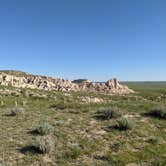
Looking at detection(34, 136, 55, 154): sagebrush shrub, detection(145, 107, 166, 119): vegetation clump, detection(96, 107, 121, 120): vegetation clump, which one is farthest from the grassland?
detection(145, 107, 166, 119): vegetation clump

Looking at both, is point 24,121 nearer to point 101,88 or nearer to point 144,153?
point 144,153

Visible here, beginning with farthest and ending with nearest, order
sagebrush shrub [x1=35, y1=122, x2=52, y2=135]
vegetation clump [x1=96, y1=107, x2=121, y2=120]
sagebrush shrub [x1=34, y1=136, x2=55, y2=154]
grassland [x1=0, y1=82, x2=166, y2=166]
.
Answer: vegetation clump [x1=96, y1=107, x2=121, y2=120]
sagebrush shrub [x1=35, y1=122, x2=52, y2=135]
sagebrush shrub [x1=34, y1=136, x2=55, y2=154]
grassland [x1=0, y1=82, x2=166, y2=166]

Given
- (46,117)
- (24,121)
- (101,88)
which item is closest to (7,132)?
(24,121)

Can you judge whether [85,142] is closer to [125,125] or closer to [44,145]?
[44,145]

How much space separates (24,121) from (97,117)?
12.9ft

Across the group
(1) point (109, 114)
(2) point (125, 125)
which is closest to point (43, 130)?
(2) point (125, 125)

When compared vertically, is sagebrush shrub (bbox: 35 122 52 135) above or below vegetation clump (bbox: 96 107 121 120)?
below

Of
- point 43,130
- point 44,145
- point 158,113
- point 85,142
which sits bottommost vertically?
point 85,142

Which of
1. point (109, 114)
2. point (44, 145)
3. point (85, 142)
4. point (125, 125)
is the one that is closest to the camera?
point (44, 145)

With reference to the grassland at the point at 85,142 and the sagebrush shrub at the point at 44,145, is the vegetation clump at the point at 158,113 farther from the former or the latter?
the sagebrush shrub at the point at 44,145

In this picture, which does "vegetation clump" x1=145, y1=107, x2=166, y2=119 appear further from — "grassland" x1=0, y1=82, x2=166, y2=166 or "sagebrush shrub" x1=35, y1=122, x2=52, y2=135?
"sagebrush shrub" x1=35, y1=122, x2=52, y2=135

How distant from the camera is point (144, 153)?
10.7 metres

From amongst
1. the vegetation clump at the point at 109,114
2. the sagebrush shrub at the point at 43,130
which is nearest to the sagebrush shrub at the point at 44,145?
the sagebrush shrub at the point at 43,130

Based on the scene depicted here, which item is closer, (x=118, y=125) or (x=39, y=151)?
(x=39, y=151)
